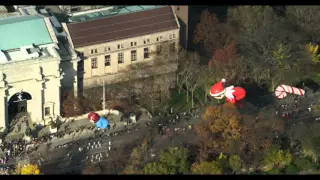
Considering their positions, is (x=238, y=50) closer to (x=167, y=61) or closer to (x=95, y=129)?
(x=167, y=61)

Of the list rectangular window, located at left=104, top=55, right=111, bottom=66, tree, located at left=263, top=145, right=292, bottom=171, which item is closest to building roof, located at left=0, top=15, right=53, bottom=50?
rectangular window, located at left=104, top=55, right=111, bottom=66

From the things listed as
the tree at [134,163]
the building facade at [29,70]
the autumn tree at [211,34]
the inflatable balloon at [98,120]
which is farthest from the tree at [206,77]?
the building facade at [29,70]

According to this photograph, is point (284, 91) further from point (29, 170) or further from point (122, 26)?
point (29, 170)

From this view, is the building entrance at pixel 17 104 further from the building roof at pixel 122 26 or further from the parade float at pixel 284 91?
the parade float at pixel 284 91

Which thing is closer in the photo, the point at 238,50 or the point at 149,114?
the point at 149,114

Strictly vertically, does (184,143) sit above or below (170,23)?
below
